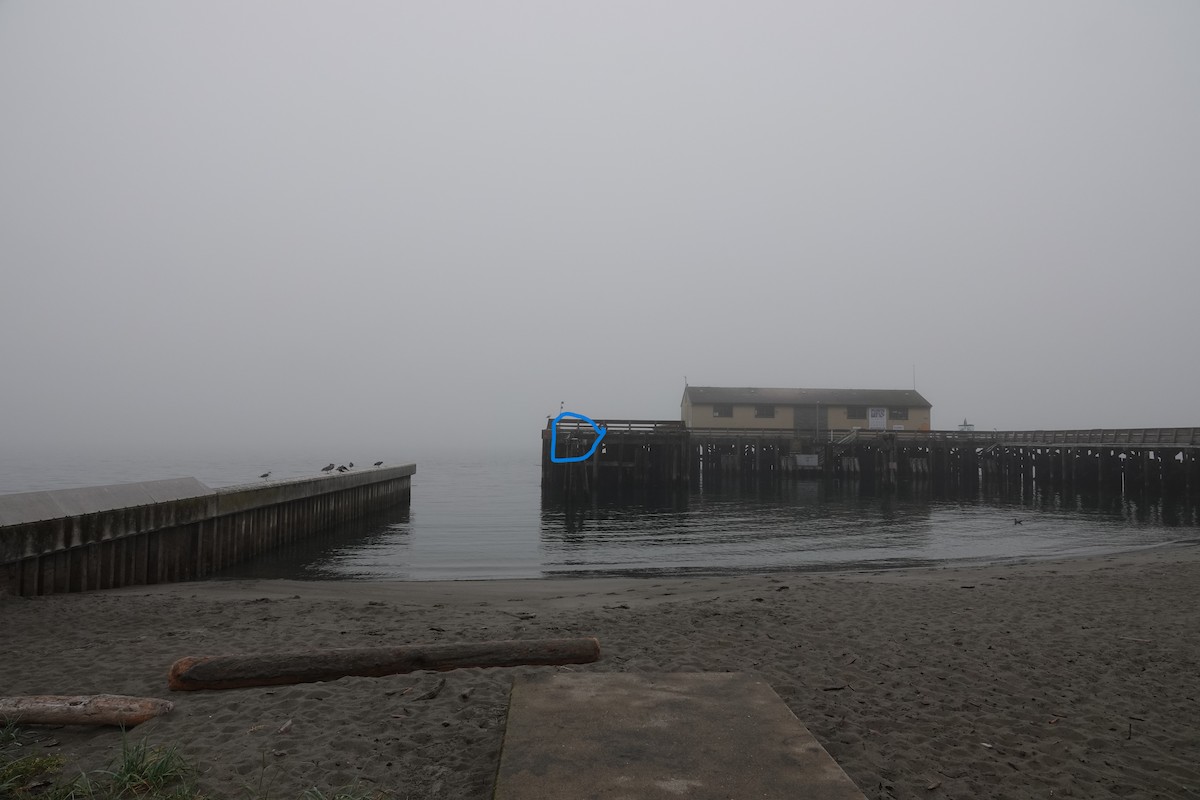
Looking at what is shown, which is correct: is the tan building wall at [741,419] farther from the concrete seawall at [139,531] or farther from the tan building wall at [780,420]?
the concrete seawall at [139,531]

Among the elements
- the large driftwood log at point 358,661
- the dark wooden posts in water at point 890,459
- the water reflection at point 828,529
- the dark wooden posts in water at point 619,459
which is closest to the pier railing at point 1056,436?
the dark wooden posts in water at point 890,459

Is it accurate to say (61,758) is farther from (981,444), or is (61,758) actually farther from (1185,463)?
(981,444)

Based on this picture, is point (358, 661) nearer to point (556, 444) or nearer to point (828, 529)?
A: point (828, 529)

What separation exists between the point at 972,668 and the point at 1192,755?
1.89m

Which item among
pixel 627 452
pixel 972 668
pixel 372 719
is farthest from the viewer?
pixel 627 452

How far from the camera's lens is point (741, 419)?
169ft

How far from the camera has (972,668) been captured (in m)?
6.42

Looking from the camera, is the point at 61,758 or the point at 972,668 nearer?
the point at 61,758

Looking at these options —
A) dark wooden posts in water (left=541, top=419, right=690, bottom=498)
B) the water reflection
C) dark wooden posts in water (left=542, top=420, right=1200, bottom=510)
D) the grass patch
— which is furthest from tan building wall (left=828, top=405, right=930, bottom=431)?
the grass patch

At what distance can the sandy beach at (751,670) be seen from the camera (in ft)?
13.9

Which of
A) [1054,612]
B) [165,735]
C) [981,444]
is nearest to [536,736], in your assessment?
[165,735]

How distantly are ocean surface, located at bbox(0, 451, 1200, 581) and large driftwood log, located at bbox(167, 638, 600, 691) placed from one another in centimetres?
1001

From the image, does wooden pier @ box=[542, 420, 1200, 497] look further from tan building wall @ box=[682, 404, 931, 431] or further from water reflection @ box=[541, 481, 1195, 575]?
water reflection @ box=[541, 481, 1195, 575]

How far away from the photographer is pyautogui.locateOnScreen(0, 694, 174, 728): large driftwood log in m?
4.62
